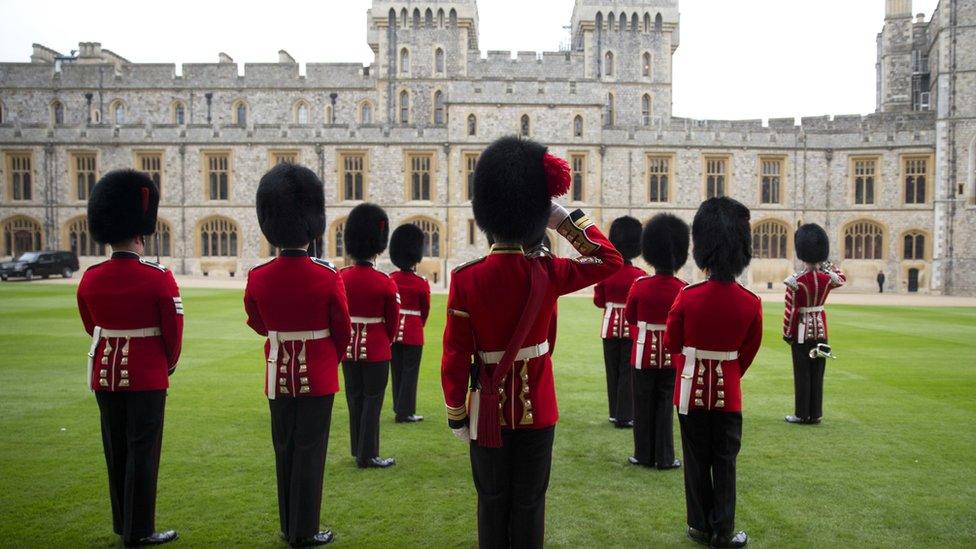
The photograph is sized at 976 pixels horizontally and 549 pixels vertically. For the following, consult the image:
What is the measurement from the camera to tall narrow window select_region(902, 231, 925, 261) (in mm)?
32375

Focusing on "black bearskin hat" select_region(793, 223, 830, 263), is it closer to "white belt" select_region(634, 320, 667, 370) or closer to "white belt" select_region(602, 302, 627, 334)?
"white belt" select_region(602, 302, 627, 334)

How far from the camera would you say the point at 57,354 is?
10.9 meters

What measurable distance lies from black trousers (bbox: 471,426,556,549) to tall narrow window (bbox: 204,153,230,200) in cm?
3221

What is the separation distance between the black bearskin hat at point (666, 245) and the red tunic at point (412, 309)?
2184 millimetres

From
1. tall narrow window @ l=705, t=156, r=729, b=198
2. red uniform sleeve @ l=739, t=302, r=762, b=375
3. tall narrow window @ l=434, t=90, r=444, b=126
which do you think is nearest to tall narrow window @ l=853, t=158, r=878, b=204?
tall narrow window @ l=705, t=156, r=729, b=198

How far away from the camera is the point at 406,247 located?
24.8ft

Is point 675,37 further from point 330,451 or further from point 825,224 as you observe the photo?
point 330,451

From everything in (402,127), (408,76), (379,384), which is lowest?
(379,384)

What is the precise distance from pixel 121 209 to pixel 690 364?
365 cm

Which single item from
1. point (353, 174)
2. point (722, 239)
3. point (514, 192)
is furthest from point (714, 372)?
point (353, 174)

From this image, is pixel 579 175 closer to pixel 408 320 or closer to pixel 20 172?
pixel 20 172

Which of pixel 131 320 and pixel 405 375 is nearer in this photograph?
pixel 131 320

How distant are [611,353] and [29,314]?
14369 mm

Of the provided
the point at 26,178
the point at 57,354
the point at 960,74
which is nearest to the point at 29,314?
the point at 57,354
